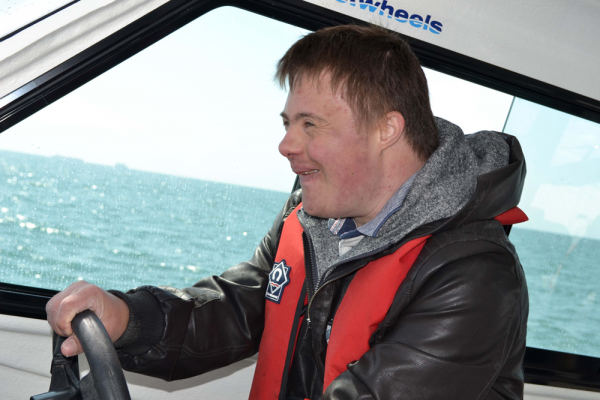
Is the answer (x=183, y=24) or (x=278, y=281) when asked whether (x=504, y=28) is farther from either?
(x=278, y=281)

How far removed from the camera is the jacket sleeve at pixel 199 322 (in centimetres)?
132

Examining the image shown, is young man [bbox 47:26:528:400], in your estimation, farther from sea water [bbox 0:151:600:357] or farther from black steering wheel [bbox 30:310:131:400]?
sea water [bbox 0:151:600:357]

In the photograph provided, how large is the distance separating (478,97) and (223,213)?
1.25 meters

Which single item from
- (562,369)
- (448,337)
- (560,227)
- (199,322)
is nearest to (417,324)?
(448,337)

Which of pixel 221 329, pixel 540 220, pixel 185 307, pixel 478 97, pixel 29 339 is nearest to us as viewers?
pixel 185 307

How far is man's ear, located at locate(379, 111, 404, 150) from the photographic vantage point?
1.45 metres

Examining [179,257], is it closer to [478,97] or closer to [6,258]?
[6,258]

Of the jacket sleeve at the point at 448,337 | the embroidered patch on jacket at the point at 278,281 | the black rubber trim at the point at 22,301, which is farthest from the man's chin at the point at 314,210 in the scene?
the black rubber trim at the point at 22,301

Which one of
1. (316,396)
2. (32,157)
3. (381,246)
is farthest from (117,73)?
(316,396)

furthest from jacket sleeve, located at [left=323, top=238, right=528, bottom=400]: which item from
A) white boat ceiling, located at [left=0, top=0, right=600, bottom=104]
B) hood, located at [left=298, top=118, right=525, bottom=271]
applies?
white boat ceiling, located at [left=0, top=0, right=600, bottom=104]

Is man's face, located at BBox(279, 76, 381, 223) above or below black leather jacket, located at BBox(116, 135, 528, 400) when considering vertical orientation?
above

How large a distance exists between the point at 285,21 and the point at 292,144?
2.48 ft

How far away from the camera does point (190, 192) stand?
6.72ft

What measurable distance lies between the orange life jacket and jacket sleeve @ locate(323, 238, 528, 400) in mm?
57
